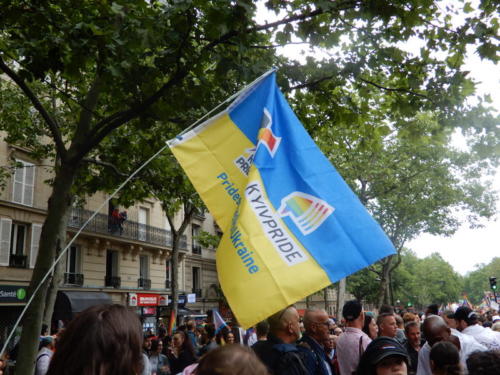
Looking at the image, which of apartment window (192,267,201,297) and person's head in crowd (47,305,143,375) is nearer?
person's head in crowd (47,305,143,375)

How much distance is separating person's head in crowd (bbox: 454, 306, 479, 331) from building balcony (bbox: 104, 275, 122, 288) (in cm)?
2326

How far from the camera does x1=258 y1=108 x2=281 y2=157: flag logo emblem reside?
415 cm

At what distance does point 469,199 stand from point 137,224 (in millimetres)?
20721

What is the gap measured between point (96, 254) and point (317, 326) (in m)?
23.6

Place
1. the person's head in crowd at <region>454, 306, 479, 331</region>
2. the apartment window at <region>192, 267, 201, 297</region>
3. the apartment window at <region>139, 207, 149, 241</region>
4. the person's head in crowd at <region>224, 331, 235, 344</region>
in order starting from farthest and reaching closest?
1. the apartment window at <region>192, 267, 201, 297</region>
2. the apartment window at <region>139, 207, 149, 241</region>
3. the person's head in crowd at <region>224, 331, 235, 344</region>
4. the person's head in crowd at <region>454, 306, 479, 331</region>

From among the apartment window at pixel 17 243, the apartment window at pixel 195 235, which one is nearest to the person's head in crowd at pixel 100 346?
the apartment window at pixel 17 243

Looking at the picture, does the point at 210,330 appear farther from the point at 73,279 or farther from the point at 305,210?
the point at 73,279

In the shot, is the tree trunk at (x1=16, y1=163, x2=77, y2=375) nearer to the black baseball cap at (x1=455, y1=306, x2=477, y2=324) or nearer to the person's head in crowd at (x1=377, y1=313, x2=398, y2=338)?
the person's head in crowd at (x1=377, y1=313, x2=398, y2=338)

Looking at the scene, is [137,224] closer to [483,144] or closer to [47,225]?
[47,225]

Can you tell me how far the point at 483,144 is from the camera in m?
5.83

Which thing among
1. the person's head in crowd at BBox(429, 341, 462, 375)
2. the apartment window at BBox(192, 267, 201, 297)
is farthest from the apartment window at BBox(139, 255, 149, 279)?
the person's head in crowd at BBox(429, 341, 462, 375)

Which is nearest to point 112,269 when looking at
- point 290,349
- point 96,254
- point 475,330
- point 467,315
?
point 96,254

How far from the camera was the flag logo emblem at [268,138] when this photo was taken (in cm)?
415

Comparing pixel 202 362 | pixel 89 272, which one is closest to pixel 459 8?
pixel 202 362
